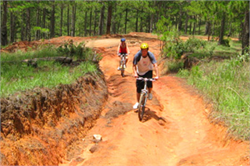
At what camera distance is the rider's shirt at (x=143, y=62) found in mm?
7422

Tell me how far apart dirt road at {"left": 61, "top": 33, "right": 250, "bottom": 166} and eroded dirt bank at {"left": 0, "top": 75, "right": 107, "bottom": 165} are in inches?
14.7

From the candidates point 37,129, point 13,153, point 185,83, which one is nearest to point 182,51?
point 185,83

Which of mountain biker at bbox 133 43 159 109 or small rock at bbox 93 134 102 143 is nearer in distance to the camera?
small rock at bbox 93 134 102 143

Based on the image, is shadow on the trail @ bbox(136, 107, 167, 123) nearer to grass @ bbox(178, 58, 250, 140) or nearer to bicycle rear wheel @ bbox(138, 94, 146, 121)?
bicycle rear wheel @ bbox(138, 94, 146, 121)

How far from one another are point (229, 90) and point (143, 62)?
309cm

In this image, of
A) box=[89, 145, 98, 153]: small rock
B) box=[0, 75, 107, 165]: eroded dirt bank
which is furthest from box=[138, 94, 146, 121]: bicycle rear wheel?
box=[89, 145, 98, 153]: small rock

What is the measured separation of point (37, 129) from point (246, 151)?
4.37 meters

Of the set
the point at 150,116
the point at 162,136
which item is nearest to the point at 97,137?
the point at 162,136

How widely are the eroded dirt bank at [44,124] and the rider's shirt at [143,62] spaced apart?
213 cm

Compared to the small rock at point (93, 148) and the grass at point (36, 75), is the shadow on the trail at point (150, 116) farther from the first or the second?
the grass at point (36, 75)

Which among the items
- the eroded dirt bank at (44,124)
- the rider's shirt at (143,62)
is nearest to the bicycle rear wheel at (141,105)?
the rider's shirt at (143,62)

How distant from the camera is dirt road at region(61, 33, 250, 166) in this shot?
539 centimetres

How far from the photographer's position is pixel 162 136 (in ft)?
23.5

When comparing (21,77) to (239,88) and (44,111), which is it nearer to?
(44,111)
